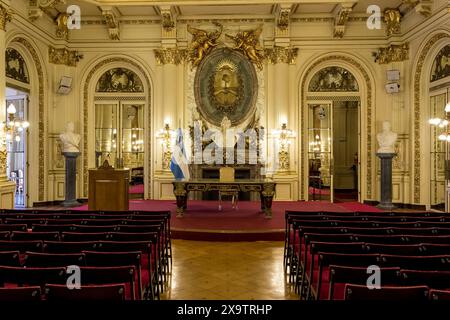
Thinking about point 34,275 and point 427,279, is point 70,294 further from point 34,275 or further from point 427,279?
point 427,279

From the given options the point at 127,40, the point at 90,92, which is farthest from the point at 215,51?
the point at 90,92

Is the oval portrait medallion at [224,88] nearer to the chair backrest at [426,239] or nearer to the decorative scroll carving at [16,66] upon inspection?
the decorative scroll carving at [16,66]

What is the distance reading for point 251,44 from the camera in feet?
39.5

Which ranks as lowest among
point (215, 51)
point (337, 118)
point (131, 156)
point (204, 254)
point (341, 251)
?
point (204, 254)

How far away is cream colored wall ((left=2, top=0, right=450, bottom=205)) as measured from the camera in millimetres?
11656

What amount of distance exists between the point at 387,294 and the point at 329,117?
10668 mm

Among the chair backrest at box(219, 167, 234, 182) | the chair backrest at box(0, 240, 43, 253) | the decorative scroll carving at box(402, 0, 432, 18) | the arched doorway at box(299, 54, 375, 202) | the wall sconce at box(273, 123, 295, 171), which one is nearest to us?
the chair backrest at box(0, 240, 43, 253)

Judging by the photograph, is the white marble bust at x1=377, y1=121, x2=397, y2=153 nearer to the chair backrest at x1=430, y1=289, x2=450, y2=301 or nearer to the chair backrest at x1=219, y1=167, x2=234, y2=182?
the chair backrest at x1=219, y1=167, x2=234, y2=182

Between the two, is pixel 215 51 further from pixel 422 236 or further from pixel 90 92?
pixel 422 236

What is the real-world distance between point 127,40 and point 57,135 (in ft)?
12.5

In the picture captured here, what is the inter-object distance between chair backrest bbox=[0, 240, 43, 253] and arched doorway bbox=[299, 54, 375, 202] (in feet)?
31.4

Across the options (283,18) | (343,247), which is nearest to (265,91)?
(283,18)

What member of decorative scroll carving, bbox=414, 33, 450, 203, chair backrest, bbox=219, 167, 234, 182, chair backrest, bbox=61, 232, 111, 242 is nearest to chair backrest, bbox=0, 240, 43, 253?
chair backrest, bbox=61, 232, 111, 242
